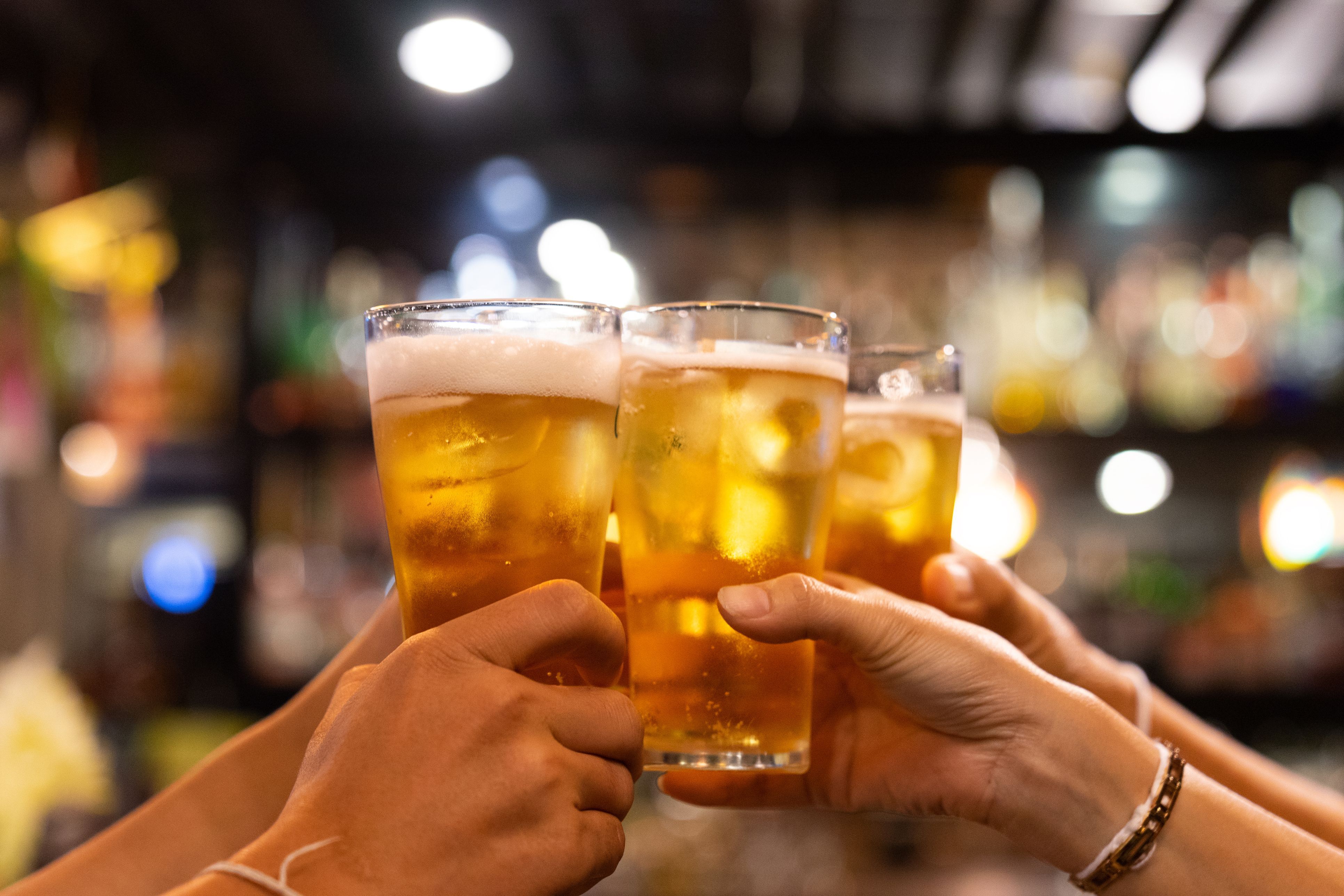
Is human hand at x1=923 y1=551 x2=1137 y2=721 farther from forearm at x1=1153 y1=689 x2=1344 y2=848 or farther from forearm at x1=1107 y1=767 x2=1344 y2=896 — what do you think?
forearm at x1=1107 y1=767 x2=1344 y2=896

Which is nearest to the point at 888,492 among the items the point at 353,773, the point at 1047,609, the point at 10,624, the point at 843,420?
the point at 843,420

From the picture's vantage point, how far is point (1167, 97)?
123 inches

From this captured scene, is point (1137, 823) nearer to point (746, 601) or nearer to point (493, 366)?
point (746, 601)

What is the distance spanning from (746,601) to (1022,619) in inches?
23.4

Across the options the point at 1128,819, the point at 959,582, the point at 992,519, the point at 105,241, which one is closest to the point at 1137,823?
the point at 1128,819

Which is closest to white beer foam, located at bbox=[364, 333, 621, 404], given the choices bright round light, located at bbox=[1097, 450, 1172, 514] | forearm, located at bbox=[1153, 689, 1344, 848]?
forearm, located at bbox=[1153, 689, 1344, 848]

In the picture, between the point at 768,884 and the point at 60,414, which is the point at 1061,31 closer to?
the point at 768,884

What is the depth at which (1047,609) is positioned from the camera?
1.37 m

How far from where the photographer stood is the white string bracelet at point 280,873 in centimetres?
68

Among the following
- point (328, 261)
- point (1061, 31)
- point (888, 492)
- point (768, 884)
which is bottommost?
point (768, 884)

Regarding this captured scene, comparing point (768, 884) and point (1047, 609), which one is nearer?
point (1047, 609)

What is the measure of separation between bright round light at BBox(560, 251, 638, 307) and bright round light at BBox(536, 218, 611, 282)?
1cm

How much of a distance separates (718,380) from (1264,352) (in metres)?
2.77

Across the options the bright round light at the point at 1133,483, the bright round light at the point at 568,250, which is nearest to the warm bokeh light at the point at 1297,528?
the bright round light at the point at 1133,483
